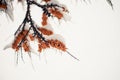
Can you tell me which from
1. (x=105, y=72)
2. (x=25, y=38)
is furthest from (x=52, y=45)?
(x=105, y=72)

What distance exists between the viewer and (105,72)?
12641mm

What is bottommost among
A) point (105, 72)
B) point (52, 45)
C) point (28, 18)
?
point (105, 72)

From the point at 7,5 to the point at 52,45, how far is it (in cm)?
37

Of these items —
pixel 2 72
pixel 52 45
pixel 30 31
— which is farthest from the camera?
pixel 2 72

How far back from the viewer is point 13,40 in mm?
1242

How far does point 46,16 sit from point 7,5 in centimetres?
24

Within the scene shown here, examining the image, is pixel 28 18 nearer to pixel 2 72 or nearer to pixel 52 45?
pixel 52 45

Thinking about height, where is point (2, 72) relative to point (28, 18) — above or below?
below

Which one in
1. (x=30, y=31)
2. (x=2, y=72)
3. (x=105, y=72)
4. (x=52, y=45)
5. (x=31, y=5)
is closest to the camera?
(x=52, y=45)

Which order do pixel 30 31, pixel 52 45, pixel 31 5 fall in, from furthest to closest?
pixel 31 5, pixel 30 31, pixel 52 45

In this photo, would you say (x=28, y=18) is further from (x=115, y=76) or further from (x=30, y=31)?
(x=115, y=76)

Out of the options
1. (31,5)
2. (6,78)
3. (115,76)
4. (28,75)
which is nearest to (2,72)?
(6,78)

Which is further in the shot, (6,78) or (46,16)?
(6,78)

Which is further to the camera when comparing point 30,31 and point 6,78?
point 6,78
